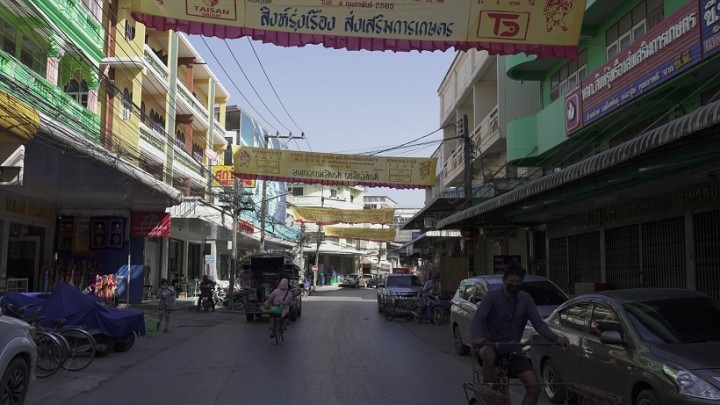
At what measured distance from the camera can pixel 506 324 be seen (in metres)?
6.03

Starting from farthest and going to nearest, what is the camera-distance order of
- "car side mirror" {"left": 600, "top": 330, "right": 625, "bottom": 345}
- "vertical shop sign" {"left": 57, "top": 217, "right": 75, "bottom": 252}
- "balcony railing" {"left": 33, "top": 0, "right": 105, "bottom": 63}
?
"vertical shop sign" {"left": 57, "top": 217, "right": 75, "bottom": 252}, "balcony railing" {"left": 33, "top": 0, "right": 105, "bottom": 63}, "car side mirror" {"left": 600, "top": 330, "right": 625, "bottom": 345}

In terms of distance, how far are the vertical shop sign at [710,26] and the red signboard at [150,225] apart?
18.8 m

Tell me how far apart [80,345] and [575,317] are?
29.8ft

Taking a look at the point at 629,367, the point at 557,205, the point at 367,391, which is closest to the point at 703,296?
the point at 629,367

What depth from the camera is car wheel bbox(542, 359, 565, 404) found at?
8.13 meters

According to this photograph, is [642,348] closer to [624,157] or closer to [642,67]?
[624,157]

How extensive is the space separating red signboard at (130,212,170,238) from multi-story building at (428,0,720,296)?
1090 cm

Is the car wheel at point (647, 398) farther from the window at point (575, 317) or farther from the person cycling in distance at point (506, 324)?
the window at point (575, 317)

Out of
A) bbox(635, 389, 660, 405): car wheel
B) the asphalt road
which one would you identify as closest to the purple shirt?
bbox(635, 389, 660, 405): car wheel

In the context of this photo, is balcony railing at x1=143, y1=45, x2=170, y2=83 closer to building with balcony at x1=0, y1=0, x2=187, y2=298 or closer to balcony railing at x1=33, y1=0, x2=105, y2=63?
building with balcony at x1=0, y1=0, x2=187, y2=298

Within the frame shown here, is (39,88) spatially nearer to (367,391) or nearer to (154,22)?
(154,22)

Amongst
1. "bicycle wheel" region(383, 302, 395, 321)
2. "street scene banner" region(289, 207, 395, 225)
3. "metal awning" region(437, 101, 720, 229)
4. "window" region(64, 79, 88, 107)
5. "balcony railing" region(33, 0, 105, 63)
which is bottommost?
"bicycle wheel" region(383, 302, 395, 321)

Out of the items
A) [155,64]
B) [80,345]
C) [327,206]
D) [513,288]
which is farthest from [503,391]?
[327,206]

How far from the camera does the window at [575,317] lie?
777 centimetres
